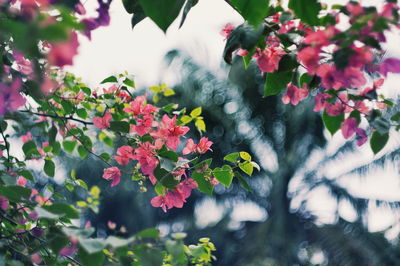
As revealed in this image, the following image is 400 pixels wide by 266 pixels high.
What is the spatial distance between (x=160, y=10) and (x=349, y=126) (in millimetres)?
370

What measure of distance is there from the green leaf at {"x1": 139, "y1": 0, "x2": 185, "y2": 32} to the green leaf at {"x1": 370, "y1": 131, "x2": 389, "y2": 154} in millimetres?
354

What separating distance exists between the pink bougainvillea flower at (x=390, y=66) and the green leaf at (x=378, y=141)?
4.1 inches

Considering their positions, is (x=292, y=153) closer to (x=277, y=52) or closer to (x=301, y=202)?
(x=301, y=202)

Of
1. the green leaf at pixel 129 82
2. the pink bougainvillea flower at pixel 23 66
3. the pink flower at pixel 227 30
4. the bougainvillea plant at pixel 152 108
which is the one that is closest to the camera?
the bougainvillea plant at pixel 152 108

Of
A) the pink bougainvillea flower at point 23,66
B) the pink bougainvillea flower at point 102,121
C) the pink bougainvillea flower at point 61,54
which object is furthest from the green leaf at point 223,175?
the pink bougainvillea flower at point 61,54

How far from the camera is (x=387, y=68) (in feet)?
2.00

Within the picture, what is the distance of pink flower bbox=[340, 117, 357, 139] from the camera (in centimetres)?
72

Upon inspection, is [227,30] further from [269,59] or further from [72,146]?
[72,146]

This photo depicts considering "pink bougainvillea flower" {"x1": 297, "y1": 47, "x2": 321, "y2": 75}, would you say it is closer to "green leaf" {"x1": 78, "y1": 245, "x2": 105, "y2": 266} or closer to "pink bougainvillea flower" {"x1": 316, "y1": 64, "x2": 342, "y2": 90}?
"pink bougainvillea flower" {"x1": 316, "y1": 64, "x2": 342, "y2": 90}

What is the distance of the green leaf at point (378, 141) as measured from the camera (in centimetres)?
67

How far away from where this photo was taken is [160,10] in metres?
0.51

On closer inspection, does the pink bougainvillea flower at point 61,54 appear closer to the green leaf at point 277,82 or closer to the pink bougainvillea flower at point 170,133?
the green leaf at point 277,82

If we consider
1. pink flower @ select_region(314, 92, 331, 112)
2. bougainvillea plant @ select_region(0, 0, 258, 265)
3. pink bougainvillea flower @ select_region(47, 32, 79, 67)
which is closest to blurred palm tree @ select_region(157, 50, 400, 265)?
bougainvillea plant @ select_region(0, 0, 258, 265)

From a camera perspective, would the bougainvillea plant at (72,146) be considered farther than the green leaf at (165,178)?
No
